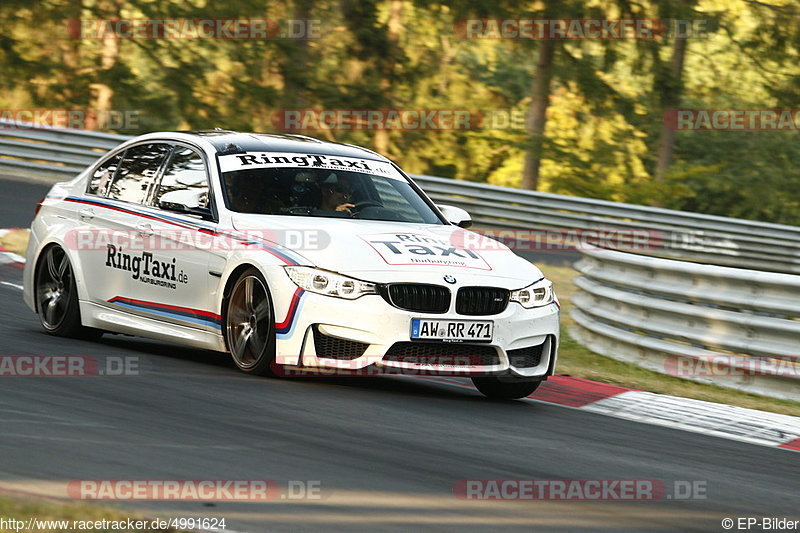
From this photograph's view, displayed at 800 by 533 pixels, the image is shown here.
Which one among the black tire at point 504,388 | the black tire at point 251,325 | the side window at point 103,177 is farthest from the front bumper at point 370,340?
the side window at point 103,177

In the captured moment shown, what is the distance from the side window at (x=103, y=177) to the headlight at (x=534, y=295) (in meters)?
3.45

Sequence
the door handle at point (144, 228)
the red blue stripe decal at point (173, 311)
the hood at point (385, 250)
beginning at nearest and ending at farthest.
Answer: the hood at point (385, 250) → the red blue stripe decal at point (173, 311) → the door handle at point (144, 228)

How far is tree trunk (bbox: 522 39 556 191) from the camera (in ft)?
106

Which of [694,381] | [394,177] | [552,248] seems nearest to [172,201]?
[394,177]

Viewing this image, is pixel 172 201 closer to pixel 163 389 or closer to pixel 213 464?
pixel 163 389

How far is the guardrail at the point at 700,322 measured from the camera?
32.6ft

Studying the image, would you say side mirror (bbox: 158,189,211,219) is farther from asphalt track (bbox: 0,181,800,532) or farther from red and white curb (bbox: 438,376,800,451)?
red and white curb (bbox: 438,376,800,451)

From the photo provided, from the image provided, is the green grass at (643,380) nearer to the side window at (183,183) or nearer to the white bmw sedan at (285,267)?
the white bmw sedan at (285,267)

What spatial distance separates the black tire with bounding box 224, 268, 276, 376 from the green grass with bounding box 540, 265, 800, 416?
3139mm

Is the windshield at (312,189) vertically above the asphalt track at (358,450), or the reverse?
the windshield at (312,189)

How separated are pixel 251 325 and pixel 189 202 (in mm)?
1140

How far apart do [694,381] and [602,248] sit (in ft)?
7.98

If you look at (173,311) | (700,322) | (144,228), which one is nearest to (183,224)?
(144,228)

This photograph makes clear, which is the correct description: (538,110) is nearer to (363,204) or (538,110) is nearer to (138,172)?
(138,172)
